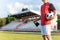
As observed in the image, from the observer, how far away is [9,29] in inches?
274

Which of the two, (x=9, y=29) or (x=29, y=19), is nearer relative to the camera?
(x=29, y=19)

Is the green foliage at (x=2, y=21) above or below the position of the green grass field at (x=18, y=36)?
above

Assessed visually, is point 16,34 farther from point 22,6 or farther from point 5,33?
point 22,6

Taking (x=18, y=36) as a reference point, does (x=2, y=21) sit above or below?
above

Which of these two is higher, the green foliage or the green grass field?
the green foliage

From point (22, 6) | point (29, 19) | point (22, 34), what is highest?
point (22, 6)

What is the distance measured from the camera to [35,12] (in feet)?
21.2

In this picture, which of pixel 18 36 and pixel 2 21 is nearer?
pixel 18 36

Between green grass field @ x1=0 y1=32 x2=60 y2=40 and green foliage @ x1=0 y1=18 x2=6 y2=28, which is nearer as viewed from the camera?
green grass field @ x1=0 y1=32 x2=60 y2=40

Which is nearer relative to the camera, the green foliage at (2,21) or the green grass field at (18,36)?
the green grass field at (18,36)

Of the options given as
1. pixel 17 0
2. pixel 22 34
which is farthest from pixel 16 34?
pixel 17 0

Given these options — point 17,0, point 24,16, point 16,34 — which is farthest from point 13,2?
point 16,34

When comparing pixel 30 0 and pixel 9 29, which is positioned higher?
A: pixel 30 0

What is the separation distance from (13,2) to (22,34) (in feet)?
3.64
